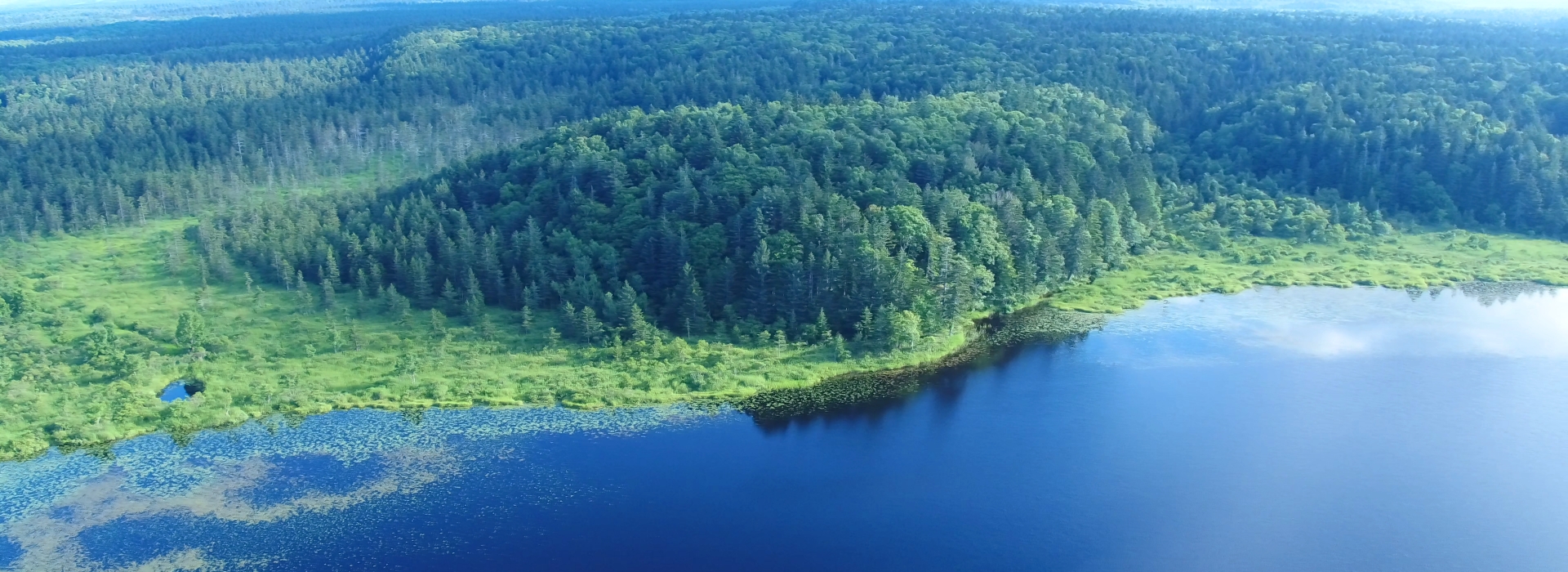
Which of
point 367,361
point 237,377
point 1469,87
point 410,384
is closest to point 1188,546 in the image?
point 410,384

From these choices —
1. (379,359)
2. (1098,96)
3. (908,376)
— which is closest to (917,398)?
(908,376)

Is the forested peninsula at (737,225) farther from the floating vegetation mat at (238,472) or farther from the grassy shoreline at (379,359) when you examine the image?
the floating vegetation mat at (238,472)

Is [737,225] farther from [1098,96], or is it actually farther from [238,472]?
[1098,96]

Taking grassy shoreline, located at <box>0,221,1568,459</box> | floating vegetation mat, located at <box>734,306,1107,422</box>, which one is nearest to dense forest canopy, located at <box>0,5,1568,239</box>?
grassy shoreline, located at <box>0,221,1568,459</box>

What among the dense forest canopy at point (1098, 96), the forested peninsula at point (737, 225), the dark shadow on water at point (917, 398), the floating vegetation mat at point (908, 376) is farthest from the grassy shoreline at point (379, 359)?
the dense forest canopy at point (1098, 96)

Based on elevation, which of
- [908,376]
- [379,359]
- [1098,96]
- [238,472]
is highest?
Answer: [1098,96]

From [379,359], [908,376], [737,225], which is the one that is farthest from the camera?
[737,225]
